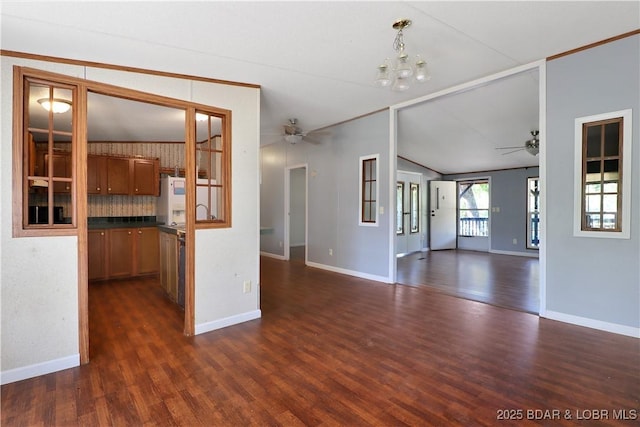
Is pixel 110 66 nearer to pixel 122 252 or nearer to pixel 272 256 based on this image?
pixel 122 252

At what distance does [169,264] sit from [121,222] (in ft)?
7.60

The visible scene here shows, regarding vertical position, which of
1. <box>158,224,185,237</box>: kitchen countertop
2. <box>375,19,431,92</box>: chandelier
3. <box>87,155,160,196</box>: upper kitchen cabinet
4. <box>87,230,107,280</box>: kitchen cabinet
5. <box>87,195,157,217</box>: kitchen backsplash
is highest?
<box>375,19,431,92</box>: chandelier

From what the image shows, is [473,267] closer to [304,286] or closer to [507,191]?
[507,191]

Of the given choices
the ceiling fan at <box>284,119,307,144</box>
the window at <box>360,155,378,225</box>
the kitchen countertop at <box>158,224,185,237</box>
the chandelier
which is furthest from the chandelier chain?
the kitchen countertop at <box>158,224,185,237</box>

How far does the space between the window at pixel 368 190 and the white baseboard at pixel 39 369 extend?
3994mm

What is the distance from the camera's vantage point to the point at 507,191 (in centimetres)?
817

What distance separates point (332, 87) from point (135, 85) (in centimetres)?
211

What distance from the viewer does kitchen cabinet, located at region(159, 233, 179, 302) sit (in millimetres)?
3787

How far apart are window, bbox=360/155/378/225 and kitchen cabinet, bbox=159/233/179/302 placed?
2.89 m

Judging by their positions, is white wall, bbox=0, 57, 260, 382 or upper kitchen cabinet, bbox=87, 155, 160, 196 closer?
white wall, bbox=0, 57, 260, 382

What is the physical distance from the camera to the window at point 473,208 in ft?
28.9

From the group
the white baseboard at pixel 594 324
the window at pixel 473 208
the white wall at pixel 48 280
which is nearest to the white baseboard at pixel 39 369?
the white wall at pixel 48 280

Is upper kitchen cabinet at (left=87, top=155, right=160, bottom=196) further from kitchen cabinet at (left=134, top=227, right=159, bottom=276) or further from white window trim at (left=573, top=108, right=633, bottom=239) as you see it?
white window trim at (left=573, top=108, right=633, bottom=239)

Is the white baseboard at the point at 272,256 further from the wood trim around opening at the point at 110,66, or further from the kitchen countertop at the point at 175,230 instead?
the wood trim around opening at the point at 110,66
